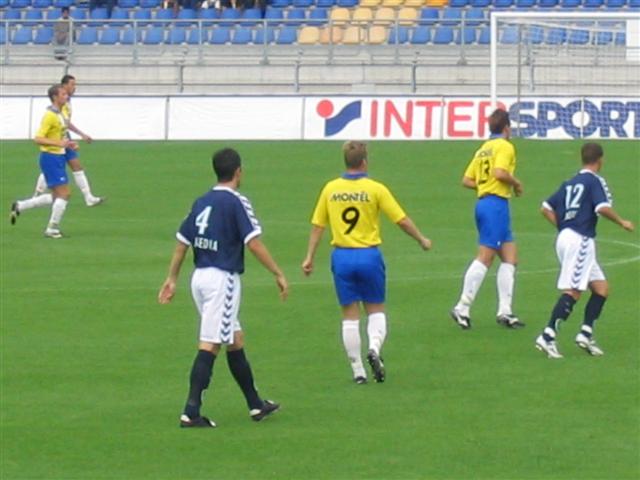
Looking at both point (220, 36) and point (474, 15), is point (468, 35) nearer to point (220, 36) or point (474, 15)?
point (474, 15)

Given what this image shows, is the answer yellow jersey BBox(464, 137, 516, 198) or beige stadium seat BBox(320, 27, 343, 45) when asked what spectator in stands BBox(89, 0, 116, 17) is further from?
yellow jersey BBox(464, 137, 516, 198)

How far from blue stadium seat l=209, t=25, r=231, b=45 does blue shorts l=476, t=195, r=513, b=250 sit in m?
29.3

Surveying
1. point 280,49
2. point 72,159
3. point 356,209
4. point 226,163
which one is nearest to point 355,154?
point 356,209

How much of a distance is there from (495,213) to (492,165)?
0.49 metres

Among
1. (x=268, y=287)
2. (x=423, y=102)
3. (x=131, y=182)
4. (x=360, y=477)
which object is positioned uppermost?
(x=423, y=102)

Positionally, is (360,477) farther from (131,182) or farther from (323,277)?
(131,182)

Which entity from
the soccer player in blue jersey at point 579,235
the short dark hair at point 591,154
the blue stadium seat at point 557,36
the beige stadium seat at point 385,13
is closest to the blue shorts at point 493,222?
the soccer player in blue jersey at point 579,235

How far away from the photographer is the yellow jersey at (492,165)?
620 inches

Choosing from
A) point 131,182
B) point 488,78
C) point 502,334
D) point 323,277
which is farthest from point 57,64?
point 502,334

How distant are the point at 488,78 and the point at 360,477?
31.8 meters

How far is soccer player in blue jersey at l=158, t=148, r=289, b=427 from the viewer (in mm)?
11812

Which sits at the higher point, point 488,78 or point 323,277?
point 488,78

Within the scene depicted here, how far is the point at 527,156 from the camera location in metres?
33.2

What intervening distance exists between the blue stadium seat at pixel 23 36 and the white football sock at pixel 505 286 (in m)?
30.9
